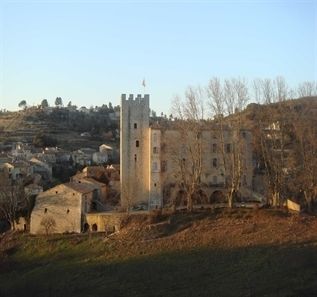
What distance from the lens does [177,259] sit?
98.0 ft

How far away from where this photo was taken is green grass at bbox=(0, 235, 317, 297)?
2384 centimetres

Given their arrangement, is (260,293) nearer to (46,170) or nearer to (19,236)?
(19,236)

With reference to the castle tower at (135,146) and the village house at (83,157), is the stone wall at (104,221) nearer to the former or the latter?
the castle tower at (135,146)

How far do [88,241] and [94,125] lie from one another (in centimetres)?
8263

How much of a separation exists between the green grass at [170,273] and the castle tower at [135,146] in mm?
11030

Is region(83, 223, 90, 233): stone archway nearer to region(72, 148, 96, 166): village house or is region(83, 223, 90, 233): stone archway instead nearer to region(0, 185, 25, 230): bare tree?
region(0, 185, 25, 230): bare tree

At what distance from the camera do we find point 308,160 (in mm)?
40531

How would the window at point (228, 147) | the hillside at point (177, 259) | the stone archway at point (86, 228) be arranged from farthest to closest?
the window at point (228, 147) < the stone archway at point (86, 228) < the hillside at point (177, 259)

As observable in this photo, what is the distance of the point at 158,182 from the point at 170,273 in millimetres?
18751

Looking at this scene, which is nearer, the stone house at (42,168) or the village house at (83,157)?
the stone house at (42,168)

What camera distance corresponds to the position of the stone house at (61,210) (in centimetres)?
4228

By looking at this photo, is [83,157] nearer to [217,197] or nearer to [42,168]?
[42,168]

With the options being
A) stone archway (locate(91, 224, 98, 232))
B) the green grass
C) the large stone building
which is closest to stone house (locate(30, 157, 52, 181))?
the large stone building

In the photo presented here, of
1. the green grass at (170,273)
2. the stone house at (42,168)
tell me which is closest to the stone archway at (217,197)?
the green grass at (170,273)
